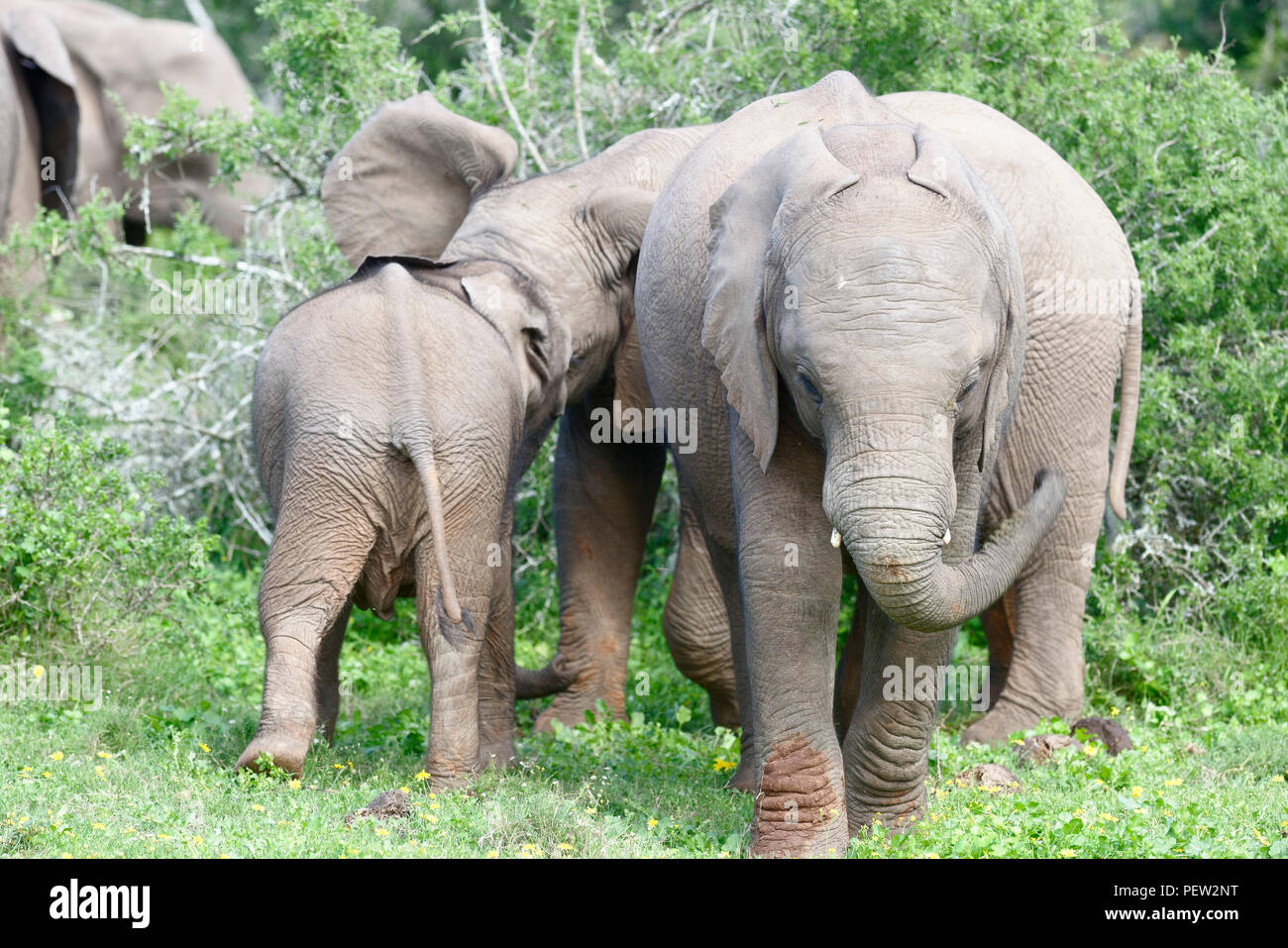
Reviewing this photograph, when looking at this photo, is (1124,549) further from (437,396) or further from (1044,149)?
(437,396)

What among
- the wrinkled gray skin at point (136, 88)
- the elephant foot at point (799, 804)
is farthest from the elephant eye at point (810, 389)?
the wrinkled gray skin at point (136, 88)

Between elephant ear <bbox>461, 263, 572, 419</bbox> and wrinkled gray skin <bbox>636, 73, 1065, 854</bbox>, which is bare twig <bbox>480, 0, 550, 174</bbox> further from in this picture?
wrinkled gray skin <bbox>636, 73, 1065, 854</bbox>

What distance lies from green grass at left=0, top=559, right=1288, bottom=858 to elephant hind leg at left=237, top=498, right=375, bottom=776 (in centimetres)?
24

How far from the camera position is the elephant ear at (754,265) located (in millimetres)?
5281

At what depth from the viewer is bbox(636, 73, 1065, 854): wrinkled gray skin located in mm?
4863

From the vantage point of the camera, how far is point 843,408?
4.90 meters

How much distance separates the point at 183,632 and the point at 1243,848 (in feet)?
15.4

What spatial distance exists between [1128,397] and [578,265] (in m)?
2.34

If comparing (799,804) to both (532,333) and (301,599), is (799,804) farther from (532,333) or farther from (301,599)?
(532,333)

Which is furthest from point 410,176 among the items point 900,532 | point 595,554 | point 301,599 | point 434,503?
point 900,532

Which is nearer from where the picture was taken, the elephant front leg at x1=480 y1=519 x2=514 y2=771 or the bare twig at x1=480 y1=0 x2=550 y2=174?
the elephant front leg at x1=480 y1=519 x2=514 y2=771

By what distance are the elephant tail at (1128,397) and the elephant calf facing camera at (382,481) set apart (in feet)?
7.20

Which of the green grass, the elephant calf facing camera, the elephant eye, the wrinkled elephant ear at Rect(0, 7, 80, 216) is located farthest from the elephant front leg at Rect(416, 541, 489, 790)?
the wrinkled elephant ear at Rect(0, 7, 80, 216)
